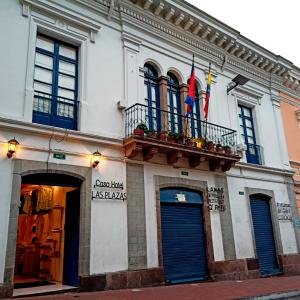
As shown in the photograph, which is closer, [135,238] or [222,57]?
[135,238]

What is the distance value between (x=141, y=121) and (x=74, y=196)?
2.86m

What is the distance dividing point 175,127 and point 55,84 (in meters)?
4.22

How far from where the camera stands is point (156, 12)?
11.1 metres

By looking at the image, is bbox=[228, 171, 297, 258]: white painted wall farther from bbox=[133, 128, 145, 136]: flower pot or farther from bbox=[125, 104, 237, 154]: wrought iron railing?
bbox=[133, 128, 145, 136]: flower pot

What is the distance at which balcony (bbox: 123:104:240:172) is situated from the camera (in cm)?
918

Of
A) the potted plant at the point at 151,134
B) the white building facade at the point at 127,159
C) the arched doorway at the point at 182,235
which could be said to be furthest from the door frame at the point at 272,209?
the potted plant at the point at 151,134

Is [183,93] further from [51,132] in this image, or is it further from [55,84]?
[51,132]

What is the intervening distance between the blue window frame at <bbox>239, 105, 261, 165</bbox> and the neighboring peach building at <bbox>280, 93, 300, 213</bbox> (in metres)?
2.19

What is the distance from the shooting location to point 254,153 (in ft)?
43.9

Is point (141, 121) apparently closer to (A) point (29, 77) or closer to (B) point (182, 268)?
(A) point (29, 77)

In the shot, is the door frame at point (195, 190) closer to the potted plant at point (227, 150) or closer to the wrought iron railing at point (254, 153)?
the potted plant at point (227, 150)

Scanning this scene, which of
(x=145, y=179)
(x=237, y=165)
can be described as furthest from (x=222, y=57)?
(x=145, y=179)

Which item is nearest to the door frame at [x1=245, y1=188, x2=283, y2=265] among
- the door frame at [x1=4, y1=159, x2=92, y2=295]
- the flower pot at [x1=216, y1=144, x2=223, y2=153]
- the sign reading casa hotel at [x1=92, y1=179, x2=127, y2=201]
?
the flower pot at [x1=216, y1=144, x2=223, y2=153]

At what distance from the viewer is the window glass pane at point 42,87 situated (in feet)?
27.8
